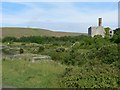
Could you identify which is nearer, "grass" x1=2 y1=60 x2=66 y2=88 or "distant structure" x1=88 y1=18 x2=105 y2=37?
"grass" x1=2 y1=60 x2=66 y2=88

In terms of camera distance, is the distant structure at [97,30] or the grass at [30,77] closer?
the grass at [30,77]

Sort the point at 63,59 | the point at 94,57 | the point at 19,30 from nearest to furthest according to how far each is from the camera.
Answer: the point at 94,57, the point at 63,59, the point at 19,30

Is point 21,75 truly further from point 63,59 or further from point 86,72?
point 63,59

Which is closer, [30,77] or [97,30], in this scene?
[30,77]

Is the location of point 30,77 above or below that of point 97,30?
below

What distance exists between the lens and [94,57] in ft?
61.8

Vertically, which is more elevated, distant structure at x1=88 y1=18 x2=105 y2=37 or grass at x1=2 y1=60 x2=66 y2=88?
distant structure at x1=88 y1=18 x2=105 y2=37

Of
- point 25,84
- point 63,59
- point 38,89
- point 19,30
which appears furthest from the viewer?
point 19,30

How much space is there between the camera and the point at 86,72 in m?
11.9

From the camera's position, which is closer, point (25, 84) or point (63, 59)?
point (25, 84)

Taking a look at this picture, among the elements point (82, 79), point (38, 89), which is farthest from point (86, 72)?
point (38, 89)

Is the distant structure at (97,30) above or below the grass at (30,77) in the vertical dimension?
above

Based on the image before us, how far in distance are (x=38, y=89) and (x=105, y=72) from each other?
295 centimetres

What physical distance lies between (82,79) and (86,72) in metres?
0.62
